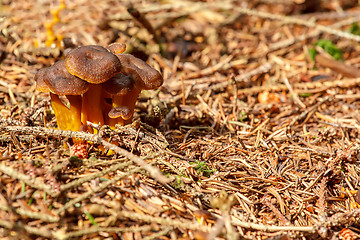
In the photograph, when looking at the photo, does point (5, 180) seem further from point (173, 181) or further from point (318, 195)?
point (318, 195)

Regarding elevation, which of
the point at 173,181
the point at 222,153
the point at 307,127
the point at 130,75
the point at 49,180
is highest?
the point at 130,75

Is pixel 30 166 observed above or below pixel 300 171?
above

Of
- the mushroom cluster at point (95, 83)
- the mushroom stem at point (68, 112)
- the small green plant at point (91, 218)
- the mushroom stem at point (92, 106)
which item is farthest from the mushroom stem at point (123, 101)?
the small green plant at point (91, 218)

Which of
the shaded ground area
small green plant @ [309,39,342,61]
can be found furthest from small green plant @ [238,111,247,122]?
small green plant @ [309,39,342,61]

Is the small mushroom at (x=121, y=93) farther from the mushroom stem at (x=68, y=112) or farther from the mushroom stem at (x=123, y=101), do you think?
the mushroom stem at (x=68, y=112)

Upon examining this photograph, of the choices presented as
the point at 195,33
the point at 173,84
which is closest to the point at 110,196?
the point at 173,84

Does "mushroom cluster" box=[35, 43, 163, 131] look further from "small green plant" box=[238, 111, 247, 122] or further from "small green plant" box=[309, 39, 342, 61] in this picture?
"small green plant" box=[309, 39, 342, 61]
